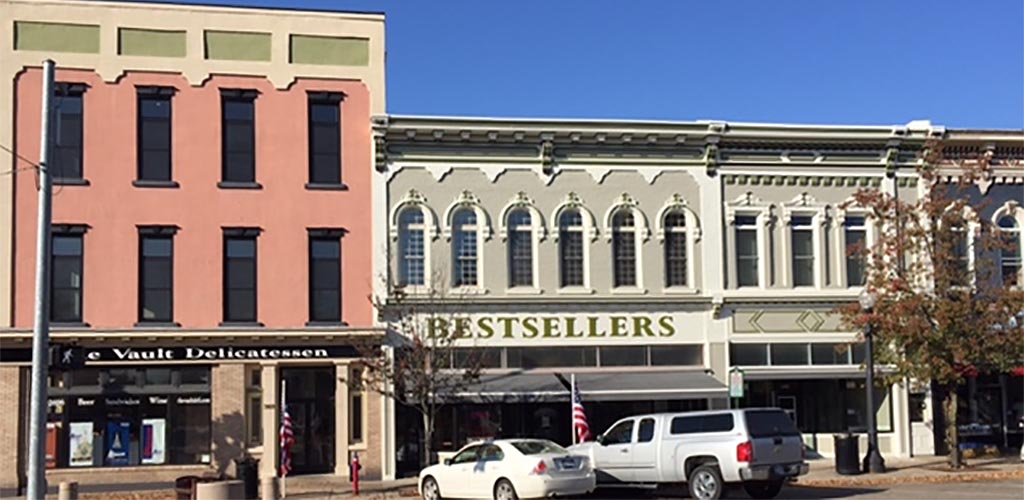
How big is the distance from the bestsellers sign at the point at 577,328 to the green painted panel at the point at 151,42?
9230 mm

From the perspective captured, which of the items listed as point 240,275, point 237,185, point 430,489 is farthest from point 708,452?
point 237,185

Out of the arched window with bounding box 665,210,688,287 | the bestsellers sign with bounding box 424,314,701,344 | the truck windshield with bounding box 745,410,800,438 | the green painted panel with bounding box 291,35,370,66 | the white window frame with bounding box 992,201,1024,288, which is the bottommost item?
the truck windshield with bounding box 745,410,800,438

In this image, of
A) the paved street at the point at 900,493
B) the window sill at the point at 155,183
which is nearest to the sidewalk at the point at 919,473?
the paved street at the point at 900,493

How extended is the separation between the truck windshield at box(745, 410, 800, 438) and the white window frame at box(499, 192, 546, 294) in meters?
9.74

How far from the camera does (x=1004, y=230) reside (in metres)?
32.8

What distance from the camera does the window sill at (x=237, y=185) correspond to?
2956 cm

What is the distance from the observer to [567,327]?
30.6 meters

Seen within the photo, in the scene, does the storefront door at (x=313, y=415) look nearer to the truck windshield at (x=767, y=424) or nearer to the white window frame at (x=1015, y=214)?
the truck windshield at (x=767, y=424)

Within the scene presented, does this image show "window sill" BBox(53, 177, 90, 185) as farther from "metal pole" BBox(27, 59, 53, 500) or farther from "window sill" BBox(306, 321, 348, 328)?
"metal pole" BBox(27, 59, 53, 500)

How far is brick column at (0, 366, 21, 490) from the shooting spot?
27812 mm

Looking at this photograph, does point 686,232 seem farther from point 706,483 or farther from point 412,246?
point 706,483

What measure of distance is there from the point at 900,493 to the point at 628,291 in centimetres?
986

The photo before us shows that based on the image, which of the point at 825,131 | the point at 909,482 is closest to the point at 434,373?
the point at 909,482

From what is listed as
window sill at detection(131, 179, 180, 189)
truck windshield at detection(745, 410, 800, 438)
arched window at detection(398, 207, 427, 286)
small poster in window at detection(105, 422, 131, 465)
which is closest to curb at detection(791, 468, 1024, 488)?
truck windshield at detection(745, 410, 800, 438)
